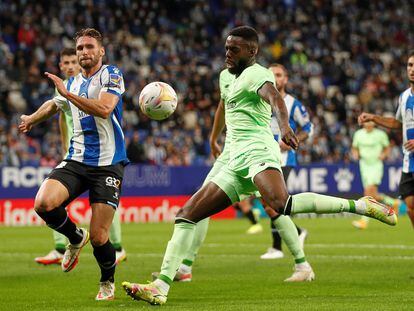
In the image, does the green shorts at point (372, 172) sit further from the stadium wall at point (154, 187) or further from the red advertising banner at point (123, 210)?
the red advertising banner at point (123, 210)

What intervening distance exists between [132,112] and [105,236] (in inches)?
753

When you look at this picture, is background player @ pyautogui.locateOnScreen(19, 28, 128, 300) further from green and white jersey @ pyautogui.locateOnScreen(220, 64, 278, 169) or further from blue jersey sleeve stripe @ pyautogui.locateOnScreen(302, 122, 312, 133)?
blue jersey sleeve stripe @ pyautogui.locateOnScreen(302, 122, 312, 133)

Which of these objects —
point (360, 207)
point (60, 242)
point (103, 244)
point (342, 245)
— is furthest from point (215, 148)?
point (342, 245)

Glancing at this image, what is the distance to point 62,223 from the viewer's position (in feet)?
30.2

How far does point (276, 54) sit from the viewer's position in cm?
3444

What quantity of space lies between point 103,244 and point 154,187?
15.9 meters

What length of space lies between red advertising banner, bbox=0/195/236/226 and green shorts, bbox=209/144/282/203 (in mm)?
14514

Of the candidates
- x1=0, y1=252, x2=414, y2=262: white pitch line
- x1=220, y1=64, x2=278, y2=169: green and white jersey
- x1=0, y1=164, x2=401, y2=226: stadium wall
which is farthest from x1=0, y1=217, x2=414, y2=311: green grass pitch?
x1=0, y1=164, x2=401, y2=226: stadium wall

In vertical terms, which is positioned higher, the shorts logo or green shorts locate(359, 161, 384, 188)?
the shorts logo

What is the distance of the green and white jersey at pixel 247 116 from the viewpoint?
8.72 meters

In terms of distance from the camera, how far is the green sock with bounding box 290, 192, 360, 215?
8398 millimetres

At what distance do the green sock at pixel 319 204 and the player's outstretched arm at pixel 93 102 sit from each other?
1.90 meters

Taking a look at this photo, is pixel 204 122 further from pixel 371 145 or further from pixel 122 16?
pixel 371 145

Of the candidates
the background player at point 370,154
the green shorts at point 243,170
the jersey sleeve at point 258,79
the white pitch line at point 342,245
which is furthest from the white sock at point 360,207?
the background player at point 370,154
